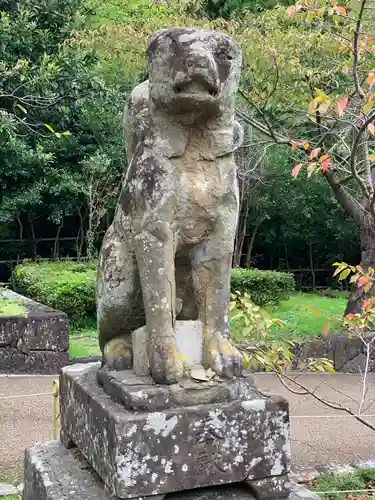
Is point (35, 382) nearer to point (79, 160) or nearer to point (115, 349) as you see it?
point (115, 349)

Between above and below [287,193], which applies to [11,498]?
below

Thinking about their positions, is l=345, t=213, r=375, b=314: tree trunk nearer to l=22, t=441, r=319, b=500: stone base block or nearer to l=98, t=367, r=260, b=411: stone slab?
l=22, t=441, r=319, b=500: stone base block

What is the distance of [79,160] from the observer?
11.9 m

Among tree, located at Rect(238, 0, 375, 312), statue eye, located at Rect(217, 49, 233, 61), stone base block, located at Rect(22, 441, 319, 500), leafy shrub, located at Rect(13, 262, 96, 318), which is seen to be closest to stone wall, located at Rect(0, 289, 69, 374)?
leafy shrub, located at Rect(13, 262, 96, 318)

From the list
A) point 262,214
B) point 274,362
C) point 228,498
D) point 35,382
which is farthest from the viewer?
point 262,214

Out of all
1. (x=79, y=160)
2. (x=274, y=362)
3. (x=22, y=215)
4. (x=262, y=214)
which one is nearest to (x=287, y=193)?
(x=262, y=214)

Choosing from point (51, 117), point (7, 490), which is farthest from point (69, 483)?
point (51, 117)

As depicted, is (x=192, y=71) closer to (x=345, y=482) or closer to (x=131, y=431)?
(x=131, y=431)

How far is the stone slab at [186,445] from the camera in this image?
2062 millimetres

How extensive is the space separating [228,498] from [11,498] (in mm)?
2307

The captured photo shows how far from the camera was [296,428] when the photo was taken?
19.5 feet

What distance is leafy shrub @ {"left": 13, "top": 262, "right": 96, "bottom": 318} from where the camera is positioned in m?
9.00

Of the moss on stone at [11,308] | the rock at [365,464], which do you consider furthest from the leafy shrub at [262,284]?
the rock at [365,464]

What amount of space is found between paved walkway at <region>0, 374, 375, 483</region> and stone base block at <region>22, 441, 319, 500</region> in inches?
74.7
